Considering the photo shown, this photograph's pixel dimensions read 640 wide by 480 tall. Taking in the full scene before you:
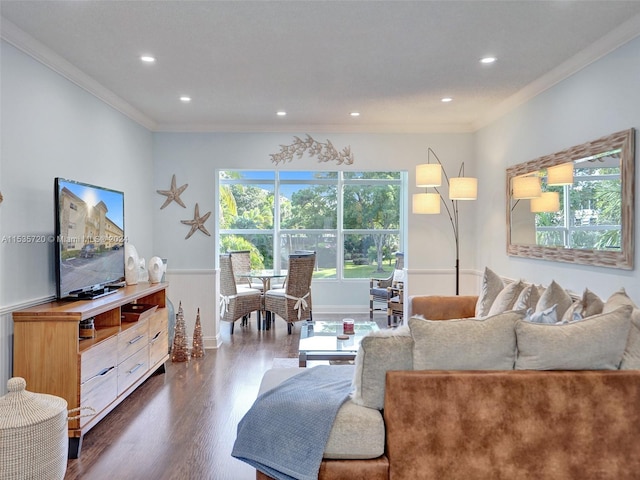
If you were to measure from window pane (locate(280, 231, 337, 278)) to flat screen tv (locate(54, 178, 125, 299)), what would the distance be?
4.03m

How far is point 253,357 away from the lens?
5.00 metres

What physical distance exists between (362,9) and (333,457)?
2374 mm

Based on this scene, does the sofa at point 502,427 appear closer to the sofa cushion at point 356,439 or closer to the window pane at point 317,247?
the sofa cushion at point 356,439

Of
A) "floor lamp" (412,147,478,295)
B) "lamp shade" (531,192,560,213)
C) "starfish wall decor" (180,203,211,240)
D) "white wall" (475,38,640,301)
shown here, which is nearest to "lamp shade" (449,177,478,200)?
"floor lamp" (412,147,478,295)

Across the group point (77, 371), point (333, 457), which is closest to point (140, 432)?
point (77, 371)

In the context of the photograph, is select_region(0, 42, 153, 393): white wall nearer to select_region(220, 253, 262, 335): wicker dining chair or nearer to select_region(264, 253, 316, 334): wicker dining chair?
select_region(220, 253, 262, 335): wicker dining chair

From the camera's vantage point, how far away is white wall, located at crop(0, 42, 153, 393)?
2.80m

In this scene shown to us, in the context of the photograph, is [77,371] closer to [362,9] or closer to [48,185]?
[48,185]

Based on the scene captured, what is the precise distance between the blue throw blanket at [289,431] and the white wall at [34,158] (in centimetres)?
174

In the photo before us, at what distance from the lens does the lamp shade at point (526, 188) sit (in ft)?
13.0

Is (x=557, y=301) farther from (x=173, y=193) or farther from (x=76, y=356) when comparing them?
(x=173, y=193)

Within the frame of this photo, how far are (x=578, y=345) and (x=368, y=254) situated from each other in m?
6.04

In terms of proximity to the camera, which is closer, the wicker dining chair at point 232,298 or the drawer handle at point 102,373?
the drawer handle at point 102,373

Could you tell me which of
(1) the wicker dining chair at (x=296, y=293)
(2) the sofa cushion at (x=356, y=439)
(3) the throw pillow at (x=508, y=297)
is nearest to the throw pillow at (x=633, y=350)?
(2) the sofa cushion at (x=356, y=439)
